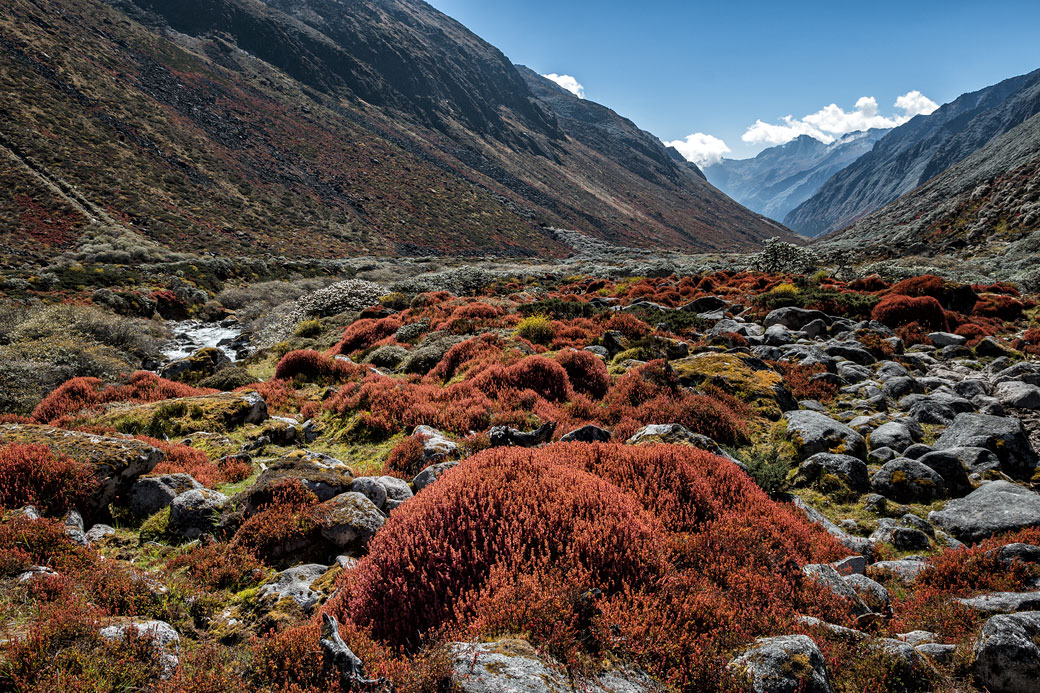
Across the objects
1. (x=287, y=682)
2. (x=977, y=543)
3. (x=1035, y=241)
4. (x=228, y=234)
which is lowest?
(x=228, y=234)

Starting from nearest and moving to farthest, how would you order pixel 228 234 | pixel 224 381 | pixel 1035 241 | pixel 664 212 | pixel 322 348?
1. pixel 224 381
2. pixel 322 348
3. pixel 1035 241
4. pixel 228 234
5. pixel 664 212

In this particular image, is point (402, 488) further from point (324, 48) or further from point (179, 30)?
point (324, 48)

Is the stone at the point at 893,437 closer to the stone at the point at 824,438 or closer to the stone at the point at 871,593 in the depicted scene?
the stone at the point at 824,438

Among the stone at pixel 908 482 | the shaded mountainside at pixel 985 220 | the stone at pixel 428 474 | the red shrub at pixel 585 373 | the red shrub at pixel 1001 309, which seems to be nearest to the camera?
the stone at pixel 908 482

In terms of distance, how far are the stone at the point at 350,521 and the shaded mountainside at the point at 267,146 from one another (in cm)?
4044

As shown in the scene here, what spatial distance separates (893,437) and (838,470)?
189cm

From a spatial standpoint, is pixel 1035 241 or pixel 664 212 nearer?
pixel 1035 241

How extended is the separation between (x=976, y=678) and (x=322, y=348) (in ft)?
66.6

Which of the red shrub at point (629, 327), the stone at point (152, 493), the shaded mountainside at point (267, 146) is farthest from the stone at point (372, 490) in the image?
the shaded mountainside at point (267, 146)

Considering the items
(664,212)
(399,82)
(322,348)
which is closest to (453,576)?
(322,348)

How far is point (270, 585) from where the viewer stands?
455 cm

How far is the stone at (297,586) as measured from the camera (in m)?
4.29

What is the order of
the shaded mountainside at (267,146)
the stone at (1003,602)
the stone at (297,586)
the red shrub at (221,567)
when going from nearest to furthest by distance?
1. the stone at (1003,602)
2. the stone at (297,586)
3. the red shrub at (221,567)
4. the shaded mountainside at (267,146)

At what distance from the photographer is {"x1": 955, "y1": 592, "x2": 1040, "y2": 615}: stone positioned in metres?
3.62
